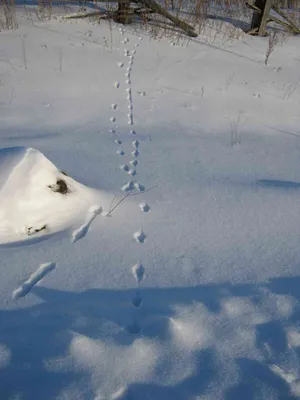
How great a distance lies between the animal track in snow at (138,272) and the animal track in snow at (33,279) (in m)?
0.47

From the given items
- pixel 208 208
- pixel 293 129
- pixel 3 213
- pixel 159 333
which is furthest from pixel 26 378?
pixel 293 129

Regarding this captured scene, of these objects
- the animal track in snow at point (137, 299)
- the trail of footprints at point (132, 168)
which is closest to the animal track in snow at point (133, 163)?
the trail of footprints at point (132, 168)

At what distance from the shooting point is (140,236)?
2.19m

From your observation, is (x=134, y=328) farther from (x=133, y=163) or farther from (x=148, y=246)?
(x=133, y=163)

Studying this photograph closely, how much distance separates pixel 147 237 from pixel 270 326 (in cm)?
93

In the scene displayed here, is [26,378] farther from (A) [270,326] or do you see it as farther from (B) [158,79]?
(B) [158,79]

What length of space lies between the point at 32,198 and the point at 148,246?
33.1 inches

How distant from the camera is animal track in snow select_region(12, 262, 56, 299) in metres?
1.69

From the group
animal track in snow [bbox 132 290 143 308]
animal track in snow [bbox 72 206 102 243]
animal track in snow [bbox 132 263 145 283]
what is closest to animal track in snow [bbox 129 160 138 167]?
animal track in snow [bbox 72 206 102 243]

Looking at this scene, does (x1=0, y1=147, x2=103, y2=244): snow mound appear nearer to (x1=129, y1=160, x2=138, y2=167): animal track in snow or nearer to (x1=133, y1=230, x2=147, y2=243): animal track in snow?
(x1=133, y1=230, x2=147, y2=243): animal track in snow

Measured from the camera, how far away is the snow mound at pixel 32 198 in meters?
2.06

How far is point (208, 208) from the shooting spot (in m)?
2.47

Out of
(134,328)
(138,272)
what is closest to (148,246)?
(138,272)

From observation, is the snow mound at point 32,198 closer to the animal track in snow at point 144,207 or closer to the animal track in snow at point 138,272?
the animal track in snow at point 144,207
